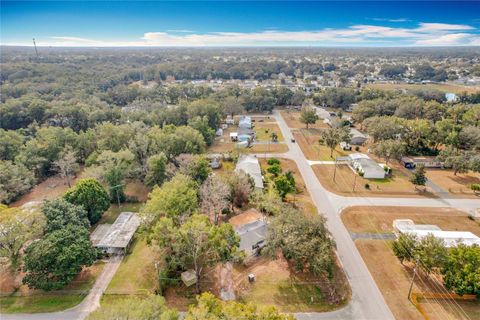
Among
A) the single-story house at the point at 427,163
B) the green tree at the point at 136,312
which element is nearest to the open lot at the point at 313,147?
the single-story house at the point at 427,163

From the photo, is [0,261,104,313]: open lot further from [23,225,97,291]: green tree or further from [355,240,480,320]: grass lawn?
[355,240,480,320]: grass lawn

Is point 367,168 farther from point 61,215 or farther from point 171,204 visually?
point 61,215

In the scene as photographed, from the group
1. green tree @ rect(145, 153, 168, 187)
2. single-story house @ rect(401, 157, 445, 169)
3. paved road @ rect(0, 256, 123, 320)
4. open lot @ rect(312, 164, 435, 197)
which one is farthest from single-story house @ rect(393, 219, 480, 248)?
green tree @ rect(145, 153, 168, 187)

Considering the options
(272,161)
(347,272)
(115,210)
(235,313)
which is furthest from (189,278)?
(272,161)

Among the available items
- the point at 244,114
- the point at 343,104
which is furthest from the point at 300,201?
the point at 343,104

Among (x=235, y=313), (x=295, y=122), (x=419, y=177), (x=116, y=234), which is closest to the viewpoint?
(x=235, y=313)

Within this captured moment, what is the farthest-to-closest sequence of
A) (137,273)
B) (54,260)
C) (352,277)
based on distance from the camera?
(137,273)
(352,277)
(54,260)

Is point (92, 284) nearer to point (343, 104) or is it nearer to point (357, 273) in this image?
point (357, 273)
